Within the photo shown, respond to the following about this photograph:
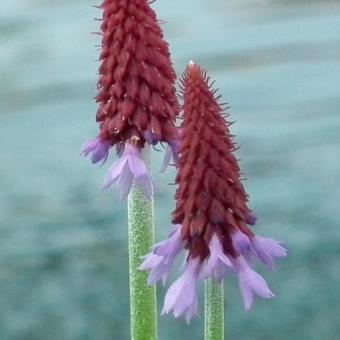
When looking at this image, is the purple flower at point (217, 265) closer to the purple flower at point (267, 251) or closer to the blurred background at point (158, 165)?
the purple flower at point (267, 251)

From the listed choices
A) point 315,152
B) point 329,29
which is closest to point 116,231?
point 315,152

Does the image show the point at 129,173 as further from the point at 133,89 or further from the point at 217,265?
the point at 217,265

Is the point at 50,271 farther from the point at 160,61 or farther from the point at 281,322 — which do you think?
the point at 160,61

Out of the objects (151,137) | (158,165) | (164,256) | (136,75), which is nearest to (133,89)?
(136,75)

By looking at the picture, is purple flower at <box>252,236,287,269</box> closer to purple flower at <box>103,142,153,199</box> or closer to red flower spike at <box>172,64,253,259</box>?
red flower spike at <box>172,64,253,259</box>

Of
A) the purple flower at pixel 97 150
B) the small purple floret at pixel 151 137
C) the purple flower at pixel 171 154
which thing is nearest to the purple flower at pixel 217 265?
the purple flower at pixel 171 154

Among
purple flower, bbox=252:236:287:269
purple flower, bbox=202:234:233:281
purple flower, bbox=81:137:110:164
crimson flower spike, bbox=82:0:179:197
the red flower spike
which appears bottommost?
purple flower, bbox=202:234:233:281

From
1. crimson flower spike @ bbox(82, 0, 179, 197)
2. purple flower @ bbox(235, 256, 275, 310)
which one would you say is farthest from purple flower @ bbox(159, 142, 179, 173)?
purple flower @ bbox(235, 256, 275, 310)
